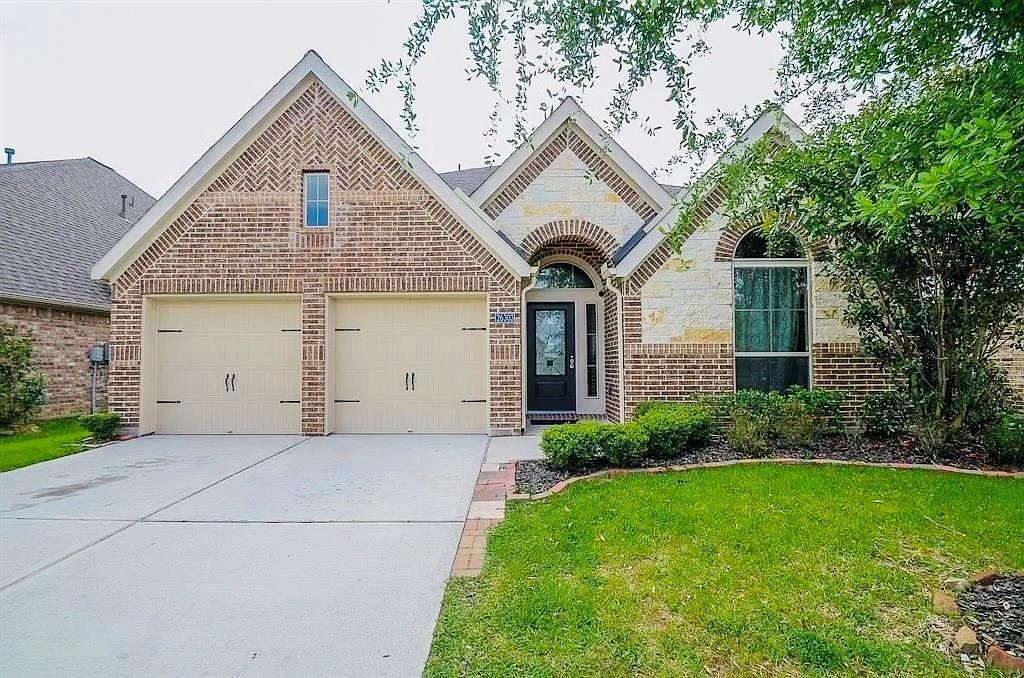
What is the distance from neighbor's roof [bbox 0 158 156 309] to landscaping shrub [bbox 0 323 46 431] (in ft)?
3.53

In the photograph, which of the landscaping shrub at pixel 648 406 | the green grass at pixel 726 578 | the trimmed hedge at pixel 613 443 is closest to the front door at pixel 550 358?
the landscaping shrub at pixel 648 406

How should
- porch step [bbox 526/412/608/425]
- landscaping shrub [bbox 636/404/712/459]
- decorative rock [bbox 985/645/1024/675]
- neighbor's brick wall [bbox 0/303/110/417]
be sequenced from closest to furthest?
decorative rock [bbox 985/645/1024/675], landscaping shrub [bbox 636/404/712/459], porch step [bbox 526/412/608/425], neighbor's brick wall [bbox 0/303/110/417]

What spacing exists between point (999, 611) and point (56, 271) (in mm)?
17986

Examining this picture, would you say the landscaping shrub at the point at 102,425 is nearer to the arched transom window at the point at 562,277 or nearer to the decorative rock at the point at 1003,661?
the arched transom window at the point at 562,277

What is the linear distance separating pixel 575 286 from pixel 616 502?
751 cm

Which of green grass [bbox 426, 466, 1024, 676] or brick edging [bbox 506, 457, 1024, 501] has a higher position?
brick edging [bbox 506, 457, 1024, 501]

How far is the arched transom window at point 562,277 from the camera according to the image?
12.6 metres

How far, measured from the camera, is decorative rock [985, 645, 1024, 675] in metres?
2.88

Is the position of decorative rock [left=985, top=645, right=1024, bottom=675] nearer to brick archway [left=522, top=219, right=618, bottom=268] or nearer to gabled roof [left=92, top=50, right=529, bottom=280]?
gabled roof [left=92, top=50, right=529, bottom=280]

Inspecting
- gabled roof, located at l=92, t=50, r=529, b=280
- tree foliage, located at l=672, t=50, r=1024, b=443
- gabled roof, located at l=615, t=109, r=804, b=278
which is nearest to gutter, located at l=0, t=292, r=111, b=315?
gabled roof, located at l=92, t=50, r=529, b=280

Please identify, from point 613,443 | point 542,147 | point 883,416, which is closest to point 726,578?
point 613,443

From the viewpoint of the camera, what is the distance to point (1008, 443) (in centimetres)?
689

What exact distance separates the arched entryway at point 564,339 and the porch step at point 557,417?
0.52 feet

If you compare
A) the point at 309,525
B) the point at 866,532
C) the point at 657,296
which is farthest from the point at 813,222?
the point at 309,525
